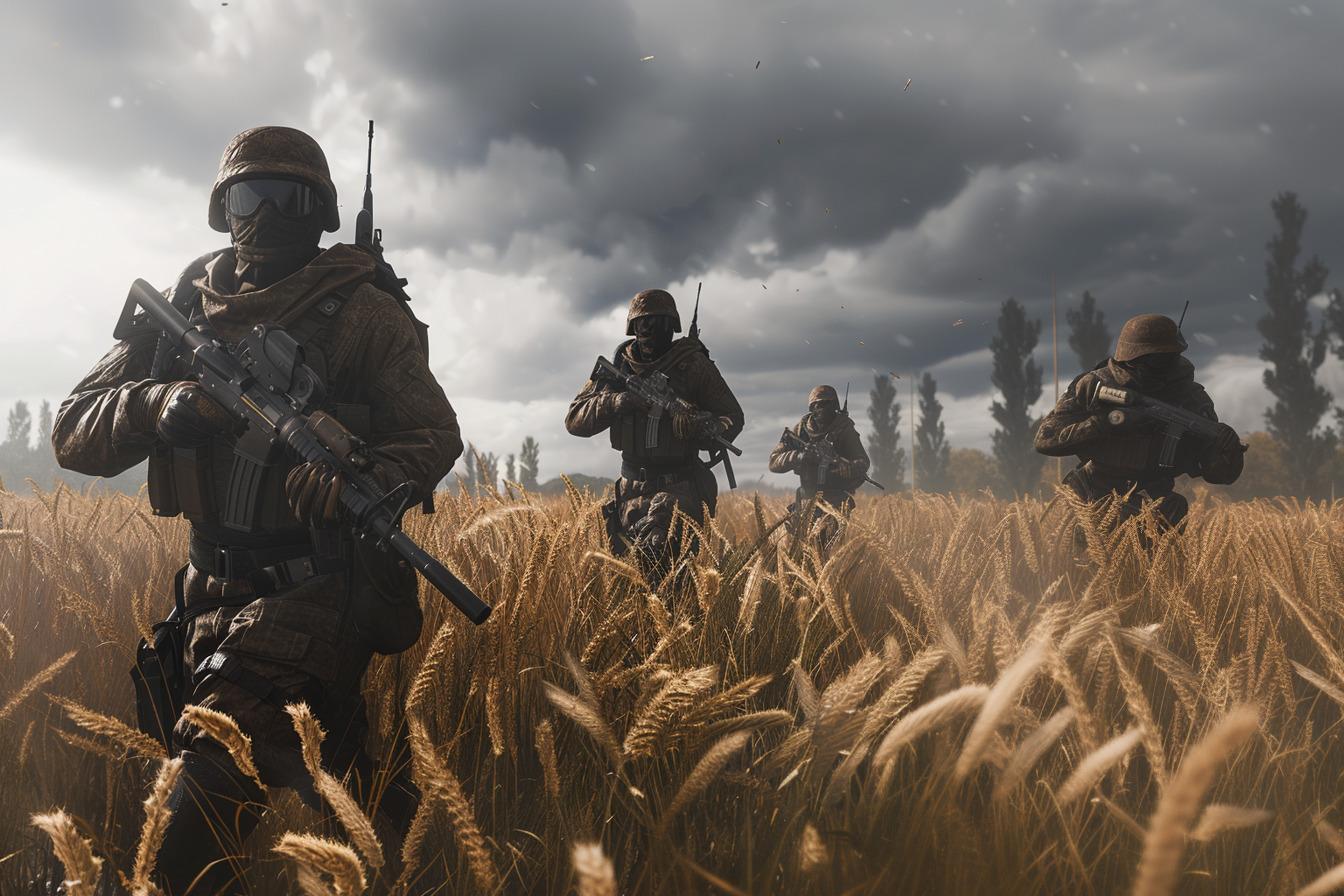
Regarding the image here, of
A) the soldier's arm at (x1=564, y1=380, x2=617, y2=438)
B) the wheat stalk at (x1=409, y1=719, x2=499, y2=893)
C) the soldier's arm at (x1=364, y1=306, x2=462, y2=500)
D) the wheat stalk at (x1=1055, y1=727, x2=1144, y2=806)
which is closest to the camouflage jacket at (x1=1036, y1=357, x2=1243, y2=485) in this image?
the soldier's arm at (x1=564, y1=380, x2=617, y2=438)

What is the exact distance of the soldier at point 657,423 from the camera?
555cm

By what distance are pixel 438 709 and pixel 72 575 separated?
2123mm

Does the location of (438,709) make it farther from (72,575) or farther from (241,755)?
(72,575)

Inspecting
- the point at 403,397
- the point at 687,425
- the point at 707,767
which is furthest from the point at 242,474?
the point at 687,425

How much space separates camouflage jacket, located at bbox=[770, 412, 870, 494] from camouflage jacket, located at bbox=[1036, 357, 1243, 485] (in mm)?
3930

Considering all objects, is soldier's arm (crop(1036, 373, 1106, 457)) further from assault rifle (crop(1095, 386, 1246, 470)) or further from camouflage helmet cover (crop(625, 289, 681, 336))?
camouflage helmet cover (crop(625, 289, 681, 336))

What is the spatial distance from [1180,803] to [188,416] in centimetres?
215

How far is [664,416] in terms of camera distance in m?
5.55

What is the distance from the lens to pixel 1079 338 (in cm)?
3919

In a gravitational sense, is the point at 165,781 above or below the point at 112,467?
below

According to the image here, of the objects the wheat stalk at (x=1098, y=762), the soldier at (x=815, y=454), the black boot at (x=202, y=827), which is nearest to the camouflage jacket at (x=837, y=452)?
the soldier at (x=815, y=454)

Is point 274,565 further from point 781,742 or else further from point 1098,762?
point 1098,762

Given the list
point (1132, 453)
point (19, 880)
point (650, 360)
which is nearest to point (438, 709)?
point (19, 880)

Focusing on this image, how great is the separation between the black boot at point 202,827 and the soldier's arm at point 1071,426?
498 centimetres
